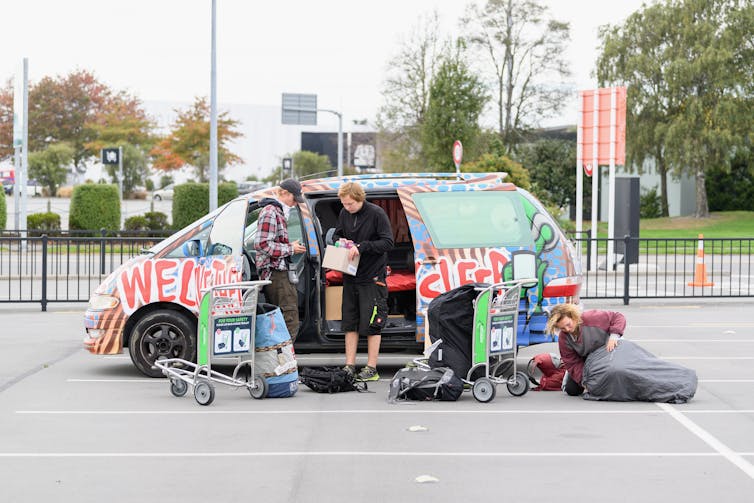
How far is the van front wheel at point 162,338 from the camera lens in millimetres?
10859

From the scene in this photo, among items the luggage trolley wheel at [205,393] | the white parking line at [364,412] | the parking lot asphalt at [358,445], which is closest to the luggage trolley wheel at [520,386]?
the parking lot asphalt at [358,445]

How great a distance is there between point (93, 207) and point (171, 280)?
86.2 feet

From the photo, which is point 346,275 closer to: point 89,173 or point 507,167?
point 507,167

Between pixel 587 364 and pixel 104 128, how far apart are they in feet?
216

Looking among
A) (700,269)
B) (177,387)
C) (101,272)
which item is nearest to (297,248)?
(177,387)

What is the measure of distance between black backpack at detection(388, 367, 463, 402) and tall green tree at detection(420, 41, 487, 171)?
113 feet

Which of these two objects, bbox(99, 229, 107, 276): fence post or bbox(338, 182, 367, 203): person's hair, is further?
bbox(99, 229, 107, 276): fence post

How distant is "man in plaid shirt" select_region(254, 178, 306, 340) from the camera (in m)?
10.5

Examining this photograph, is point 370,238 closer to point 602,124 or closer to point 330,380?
point 330,380

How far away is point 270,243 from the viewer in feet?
34.2

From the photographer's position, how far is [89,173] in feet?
274

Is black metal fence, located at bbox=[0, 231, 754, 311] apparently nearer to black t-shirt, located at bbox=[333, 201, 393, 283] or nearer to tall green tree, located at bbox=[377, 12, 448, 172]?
black t-shirt, located at bbox=[333, 201, 393, 283]

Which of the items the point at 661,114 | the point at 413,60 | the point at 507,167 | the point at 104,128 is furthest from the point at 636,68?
the point at 104,128

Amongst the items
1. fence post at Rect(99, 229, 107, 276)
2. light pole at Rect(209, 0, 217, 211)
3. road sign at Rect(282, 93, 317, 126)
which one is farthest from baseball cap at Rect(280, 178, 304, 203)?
road sign at Rect(282, 93, 317, 126)
